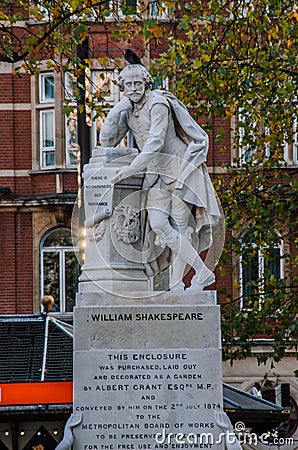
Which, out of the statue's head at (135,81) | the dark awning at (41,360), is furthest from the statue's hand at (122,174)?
the dark awning at (41,360)

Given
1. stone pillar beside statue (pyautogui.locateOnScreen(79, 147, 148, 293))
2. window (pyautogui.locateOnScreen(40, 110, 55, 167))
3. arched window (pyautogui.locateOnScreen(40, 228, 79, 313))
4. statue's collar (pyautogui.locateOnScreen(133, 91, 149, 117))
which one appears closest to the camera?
stone pillar beside statue (pyautogui.locateOnScreen(79, 147, 148, 293))

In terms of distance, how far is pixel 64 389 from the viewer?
2014 centimetres

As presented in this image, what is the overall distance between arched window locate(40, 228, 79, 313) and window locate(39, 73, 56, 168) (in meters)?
1.74

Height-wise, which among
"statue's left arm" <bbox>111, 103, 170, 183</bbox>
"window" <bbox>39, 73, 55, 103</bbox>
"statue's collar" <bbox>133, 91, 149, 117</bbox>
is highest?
"window" <bbox>39, 73, 55, 103</bbox>

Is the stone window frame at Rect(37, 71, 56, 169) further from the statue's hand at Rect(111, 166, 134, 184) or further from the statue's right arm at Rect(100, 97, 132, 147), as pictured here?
the statue's hand at Rect(111, 166, 134, 184)

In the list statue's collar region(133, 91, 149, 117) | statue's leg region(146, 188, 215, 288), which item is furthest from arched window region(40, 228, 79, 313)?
statue's leg region(146, 188, 215, 288)

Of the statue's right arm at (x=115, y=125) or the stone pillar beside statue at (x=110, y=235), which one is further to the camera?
the statue's right arm at (x=115, y=125)

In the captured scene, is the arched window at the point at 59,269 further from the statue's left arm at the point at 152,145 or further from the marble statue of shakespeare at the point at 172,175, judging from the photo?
Result: the statue's left arm at the point at 152,145

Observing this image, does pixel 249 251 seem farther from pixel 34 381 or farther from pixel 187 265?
pixel 187 265

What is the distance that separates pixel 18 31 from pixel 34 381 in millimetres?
14495

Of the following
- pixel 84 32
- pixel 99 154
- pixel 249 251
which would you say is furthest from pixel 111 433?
pixel 249 251

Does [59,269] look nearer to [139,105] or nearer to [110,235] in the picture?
[139,105]

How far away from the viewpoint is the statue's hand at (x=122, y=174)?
14.4 metres

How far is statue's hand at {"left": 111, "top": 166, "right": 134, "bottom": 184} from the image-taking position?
1441cm
